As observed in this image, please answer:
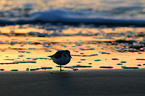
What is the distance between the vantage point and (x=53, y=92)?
5844mm

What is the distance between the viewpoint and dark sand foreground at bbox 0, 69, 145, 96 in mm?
5832

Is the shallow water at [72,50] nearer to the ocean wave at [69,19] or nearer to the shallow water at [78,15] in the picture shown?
the ocean wave at [69,19]

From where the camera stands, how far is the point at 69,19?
23.0 m

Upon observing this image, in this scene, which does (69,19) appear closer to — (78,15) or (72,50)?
(78,15)

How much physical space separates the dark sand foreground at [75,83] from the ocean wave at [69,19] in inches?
575

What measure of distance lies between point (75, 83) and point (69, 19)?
16690 millimetres

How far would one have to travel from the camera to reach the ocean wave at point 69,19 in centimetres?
2239

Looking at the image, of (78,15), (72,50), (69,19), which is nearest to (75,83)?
(72,50)

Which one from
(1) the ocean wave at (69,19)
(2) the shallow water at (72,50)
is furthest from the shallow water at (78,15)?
(2) the shallow water at (72,50)

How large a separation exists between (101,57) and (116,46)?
9.26 ft

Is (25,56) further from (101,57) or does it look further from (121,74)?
(121,74)

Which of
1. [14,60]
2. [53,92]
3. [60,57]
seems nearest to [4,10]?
[14,60]

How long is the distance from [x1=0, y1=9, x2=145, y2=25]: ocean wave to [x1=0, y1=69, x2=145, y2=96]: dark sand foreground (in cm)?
1461

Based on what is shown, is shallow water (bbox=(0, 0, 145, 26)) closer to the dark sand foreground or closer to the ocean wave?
the ocean wave
